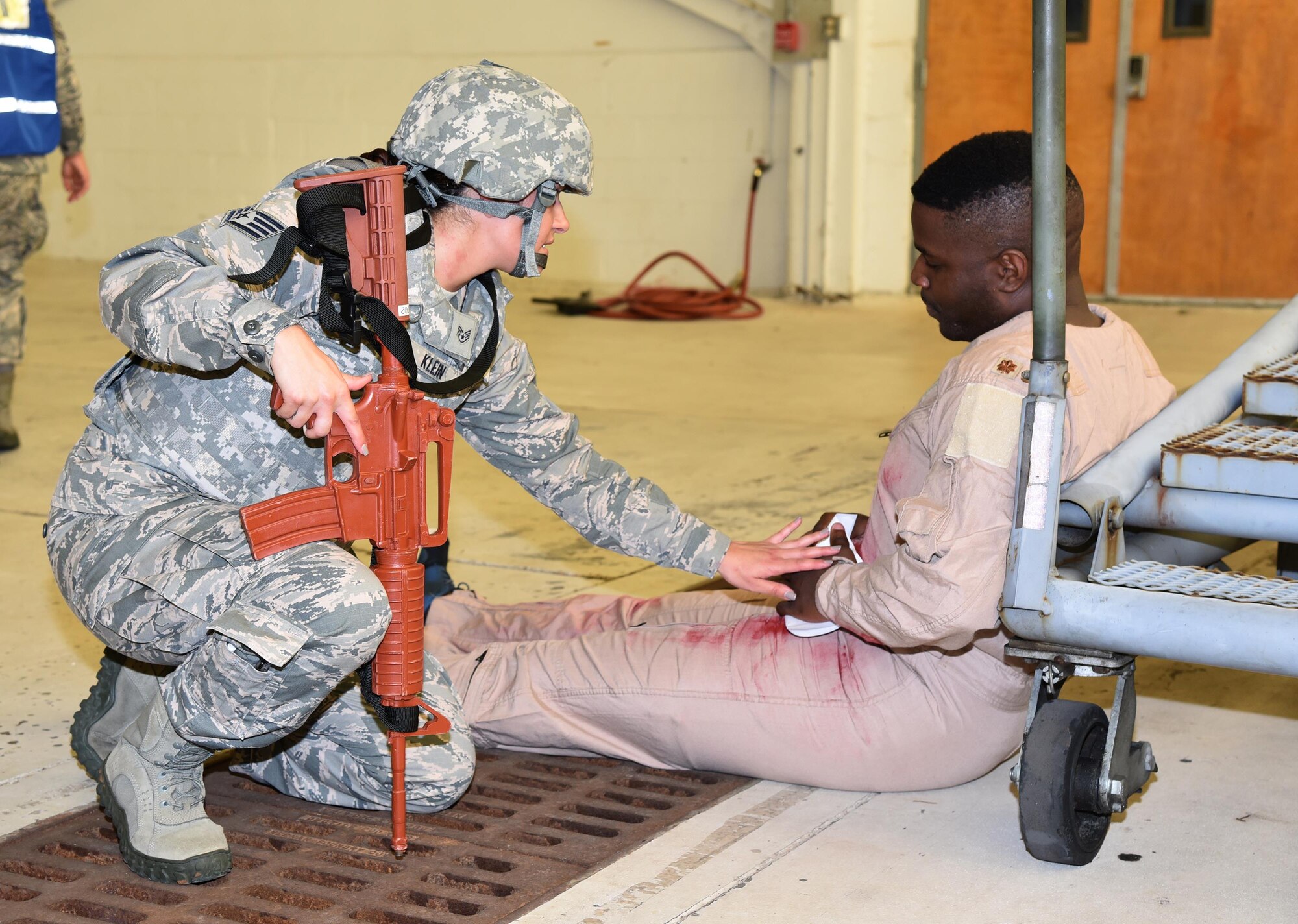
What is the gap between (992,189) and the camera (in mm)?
2262

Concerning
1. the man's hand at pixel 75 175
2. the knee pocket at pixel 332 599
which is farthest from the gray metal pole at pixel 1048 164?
the man's hand at pixel 75 175

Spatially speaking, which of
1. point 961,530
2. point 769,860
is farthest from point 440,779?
point 961,530

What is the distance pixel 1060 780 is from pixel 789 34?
7265 millimetres

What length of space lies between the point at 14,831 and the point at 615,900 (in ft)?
2.96

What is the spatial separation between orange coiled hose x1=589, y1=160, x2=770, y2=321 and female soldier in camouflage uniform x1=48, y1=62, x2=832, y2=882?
6211 millimetres

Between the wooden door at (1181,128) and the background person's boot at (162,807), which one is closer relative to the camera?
the background person's boot at (162,807)

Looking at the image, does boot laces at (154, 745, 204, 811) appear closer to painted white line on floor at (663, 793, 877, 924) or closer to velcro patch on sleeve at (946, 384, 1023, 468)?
painted white line on floor at (663, 793, 877, 924)

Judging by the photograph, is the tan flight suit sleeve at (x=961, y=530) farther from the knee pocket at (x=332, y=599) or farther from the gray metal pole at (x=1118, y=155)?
the gray metal pole at (x=1118, y=155)

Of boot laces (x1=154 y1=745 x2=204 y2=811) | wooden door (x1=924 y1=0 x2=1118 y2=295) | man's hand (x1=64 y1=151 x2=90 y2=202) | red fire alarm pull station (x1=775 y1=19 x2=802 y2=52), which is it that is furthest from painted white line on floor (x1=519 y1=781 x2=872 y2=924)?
red fire alarm pull station (x1=775 y1=19 x2=802 y2=52)

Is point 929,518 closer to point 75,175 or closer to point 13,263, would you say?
point 13,263

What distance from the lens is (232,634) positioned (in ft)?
6.35

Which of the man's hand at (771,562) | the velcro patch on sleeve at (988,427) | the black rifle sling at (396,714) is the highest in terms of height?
the velcro patch on sleeve at (988,427)

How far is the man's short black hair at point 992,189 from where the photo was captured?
7.41 feet

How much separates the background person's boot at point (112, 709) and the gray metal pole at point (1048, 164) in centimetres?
145
